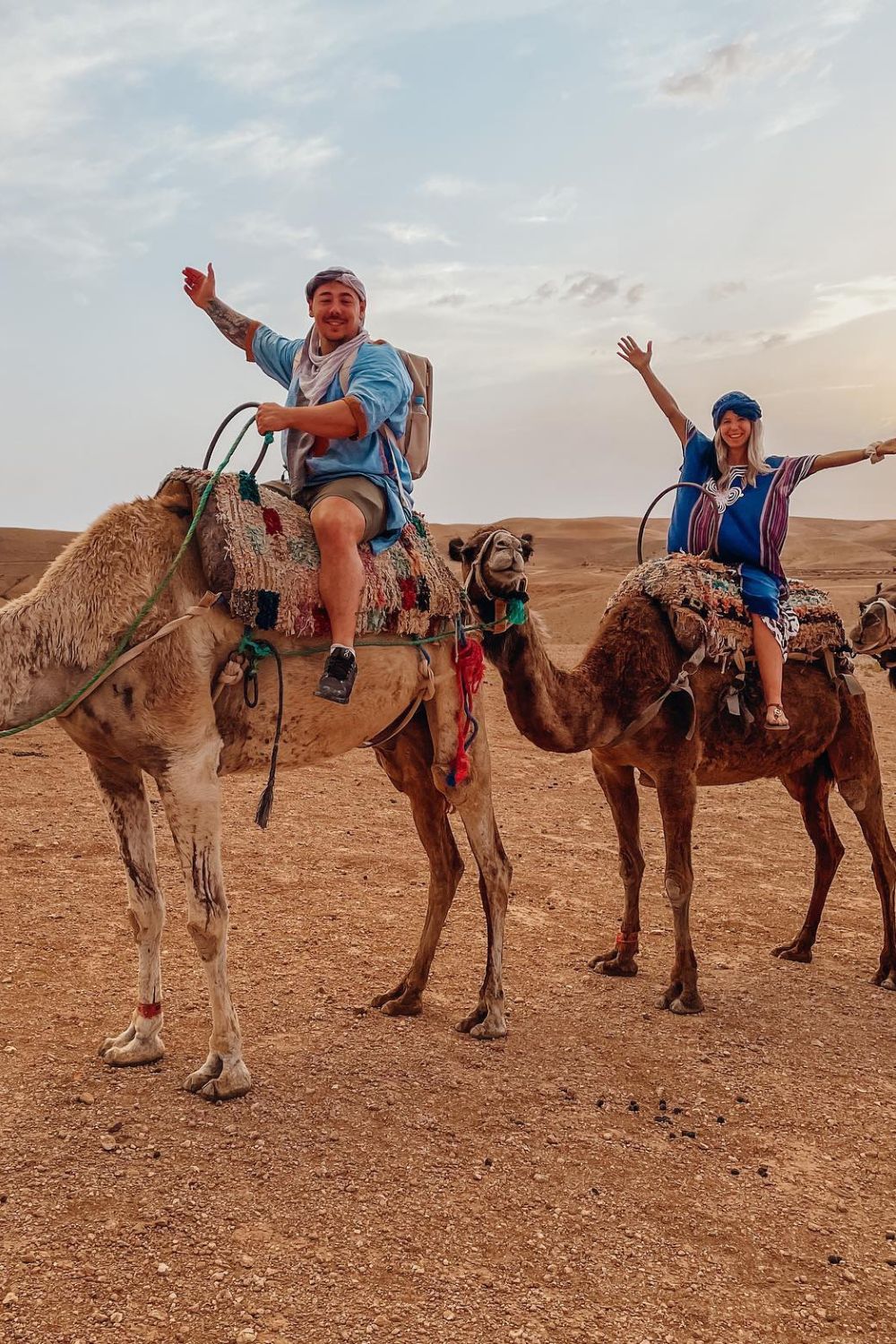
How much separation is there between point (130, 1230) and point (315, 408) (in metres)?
3.00

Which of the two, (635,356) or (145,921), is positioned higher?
(635,356)

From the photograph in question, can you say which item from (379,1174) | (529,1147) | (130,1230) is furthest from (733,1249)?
(130,1230)

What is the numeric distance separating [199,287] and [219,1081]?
3576mm

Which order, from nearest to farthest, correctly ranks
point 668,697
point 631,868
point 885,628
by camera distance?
point 668,697
point 631,868
point 885,628

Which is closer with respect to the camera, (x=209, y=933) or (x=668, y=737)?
(x=209, y=933)

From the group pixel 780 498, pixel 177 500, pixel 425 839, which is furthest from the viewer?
pixel 780 498

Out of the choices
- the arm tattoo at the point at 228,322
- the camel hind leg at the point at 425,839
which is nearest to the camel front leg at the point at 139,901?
the camel hind leg at the point at 425,839

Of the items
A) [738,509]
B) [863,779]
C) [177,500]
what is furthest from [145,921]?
[863,779]

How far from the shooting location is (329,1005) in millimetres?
5379

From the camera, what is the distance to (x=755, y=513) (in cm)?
594

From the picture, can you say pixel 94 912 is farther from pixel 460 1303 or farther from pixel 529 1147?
pixel 460 1303

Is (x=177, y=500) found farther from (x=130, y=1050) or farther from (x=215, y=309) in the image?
(x=130, y=1050)

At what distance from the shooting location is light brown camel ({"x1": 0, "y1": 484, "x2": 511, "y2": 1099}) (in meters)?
3.96

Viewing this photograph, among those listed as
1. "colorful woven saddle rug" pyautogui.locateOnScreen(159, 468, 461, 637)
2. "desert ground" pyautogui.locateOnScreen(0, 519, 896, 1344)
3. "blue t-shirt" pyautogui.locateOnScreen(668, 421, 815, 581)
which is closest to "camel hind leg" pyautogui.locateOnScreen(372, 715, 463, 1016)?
"desert ground" pyautogui.locateOnScreen(0, 519, 896, 1344)
